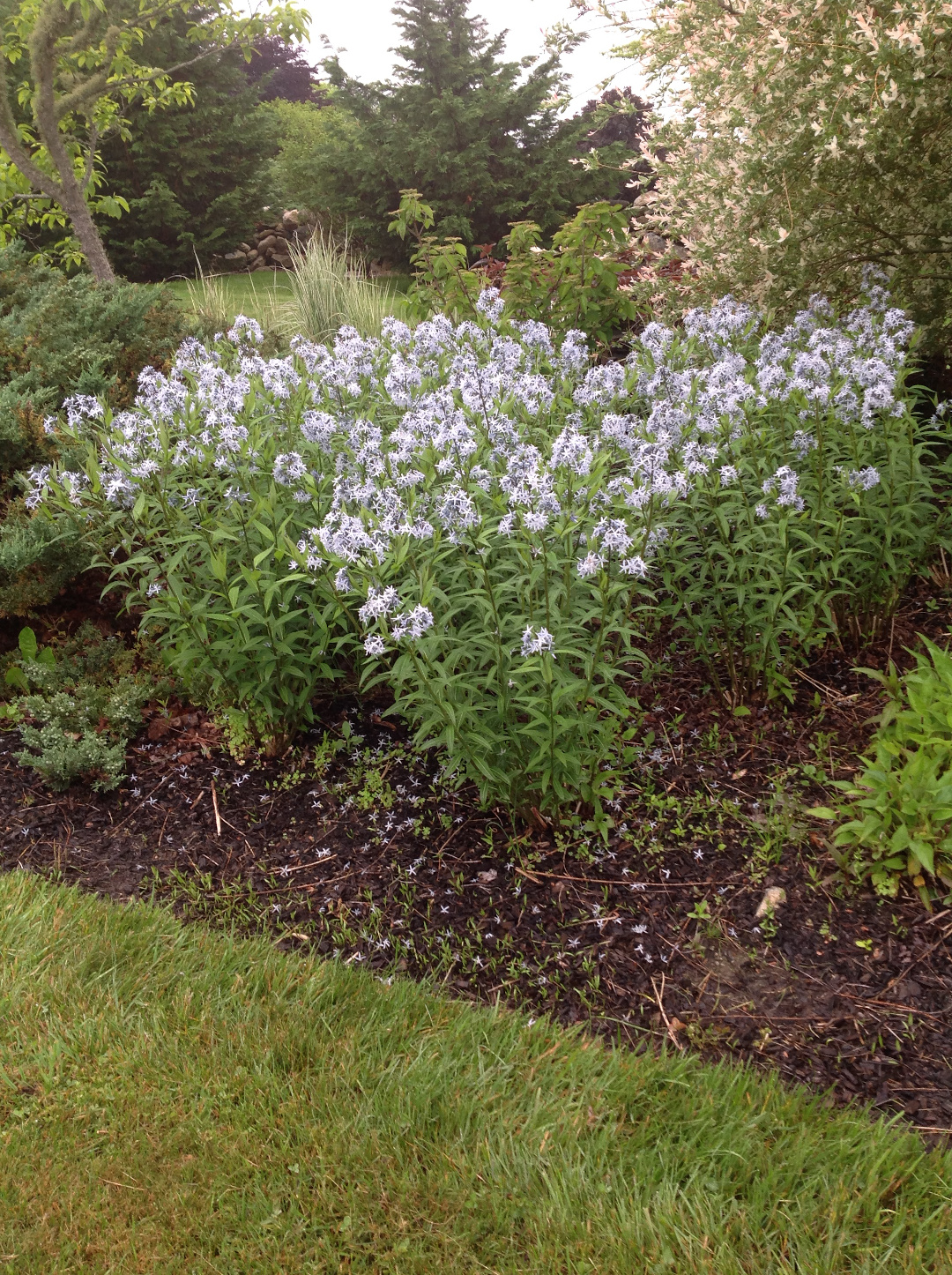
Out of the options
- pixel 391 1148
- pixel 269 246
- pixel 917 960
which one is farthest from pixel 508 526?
pixel 269 246

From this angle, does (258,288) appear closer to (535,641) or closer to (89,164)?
(89,164)

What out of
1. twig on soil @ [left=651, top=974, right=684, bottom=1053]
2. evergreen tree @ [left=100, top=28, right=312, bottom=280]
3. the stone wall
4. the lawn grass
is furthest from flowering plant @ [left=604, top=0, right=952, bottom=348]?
the stone wall

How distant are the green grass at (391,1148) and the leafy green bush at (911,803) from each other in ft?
3.10

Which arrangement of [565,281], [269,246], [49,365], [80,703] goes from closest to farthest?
[80,703]
[49,365]
[565,281]
[269,246]

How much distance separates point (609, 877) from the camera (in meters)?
3.50

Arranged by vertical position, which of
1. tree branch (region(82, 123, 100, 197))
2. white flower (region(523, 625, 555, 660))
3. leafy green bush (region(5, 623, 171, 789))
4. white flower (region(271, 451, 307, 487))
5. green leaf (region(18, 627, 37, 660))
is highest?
tree branch (region(82, 123, 100, 197))

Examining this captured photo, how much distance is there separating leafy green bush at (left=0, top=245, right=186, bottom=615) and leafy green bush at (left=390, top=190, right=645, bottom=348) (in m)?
2.24

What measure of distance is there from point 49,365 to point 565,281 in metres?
3.84

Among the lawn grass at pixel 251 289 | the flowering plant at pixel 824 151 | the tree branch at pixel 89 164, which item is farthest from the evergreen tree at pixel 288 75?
the flowering plant at pixel 824 151

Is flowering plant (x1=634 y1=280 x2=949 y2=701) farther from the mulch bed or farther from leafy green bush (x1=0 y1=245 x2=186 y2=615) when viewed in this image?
leafy green bush (x1=0 y1=245 x2=186 y2=615)

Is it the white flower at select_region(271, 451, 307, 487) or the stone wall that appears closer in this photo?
the white flower at select_region(271, 451, 307, 487)

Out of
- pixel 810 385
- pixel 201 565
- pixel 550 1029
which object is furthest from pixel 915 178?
pixel 550 1029

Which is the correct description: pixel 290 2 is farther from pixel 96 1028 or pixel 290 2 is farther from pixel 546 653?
pixel 96 1028

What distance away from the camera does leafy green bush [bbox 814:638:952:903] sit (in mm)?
3150
